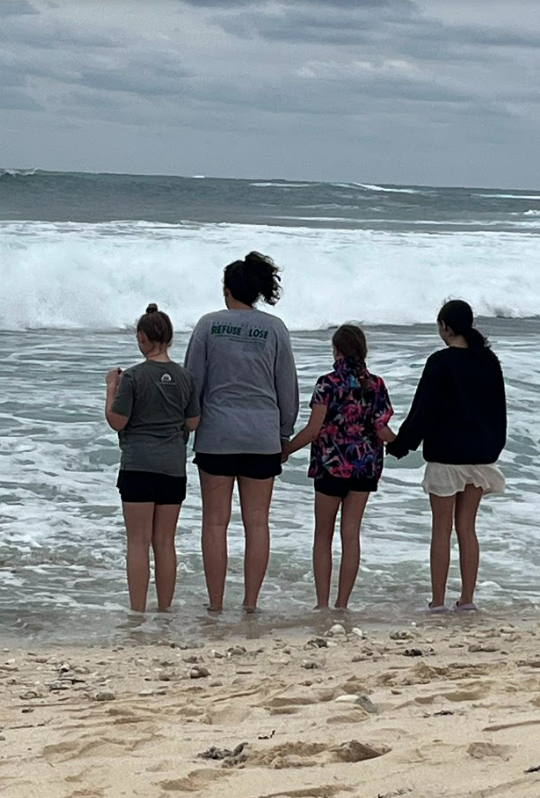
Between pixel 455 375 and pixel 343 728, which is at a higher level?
pixel 455 375

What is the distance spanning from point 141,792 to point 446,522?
3.28 metres

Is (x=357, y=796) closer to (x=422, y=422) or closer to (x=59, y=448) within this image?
(x=422, y=422)

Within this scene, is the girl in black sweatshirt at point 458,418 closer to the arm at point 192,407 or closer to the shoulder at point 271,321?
the shoulder at point 271,321

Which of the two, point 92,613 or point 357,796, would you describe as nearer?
point 357,796

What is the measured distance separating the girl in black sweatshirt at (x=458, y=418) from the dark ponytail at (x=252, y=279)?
87 centimetres

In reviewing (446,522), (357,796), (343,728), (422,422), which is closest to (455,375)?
(422,422)

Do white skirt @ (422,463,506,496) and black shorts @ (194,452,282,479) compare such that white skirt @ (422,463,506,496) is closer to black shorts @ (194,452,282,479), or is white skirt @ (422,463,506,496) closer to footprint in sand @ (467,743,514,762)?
black shorts @ (194,452,282,479)

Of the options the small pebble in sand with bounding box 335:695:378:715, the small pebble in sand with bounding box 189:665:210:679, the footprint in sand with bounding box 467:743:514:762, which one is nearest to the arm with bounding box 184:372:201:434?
the small pebble in sand with bounding box 189:665:210:679

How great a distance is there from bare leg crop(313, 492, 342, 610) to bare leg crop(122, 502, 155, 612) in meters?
0.88

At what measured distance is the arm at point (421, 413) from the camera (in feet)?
20.1

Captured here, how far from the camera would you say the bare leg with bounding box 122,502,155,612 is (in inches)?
241

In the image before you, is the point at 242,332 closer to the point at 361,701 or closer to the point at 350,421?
the point at 350,421

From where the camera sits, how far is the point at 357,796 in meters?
3.23

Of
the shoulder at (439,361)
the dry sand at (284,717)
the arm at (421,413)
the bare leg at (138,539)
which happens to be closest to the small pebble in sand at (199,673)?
the dry sand at (284,717)
